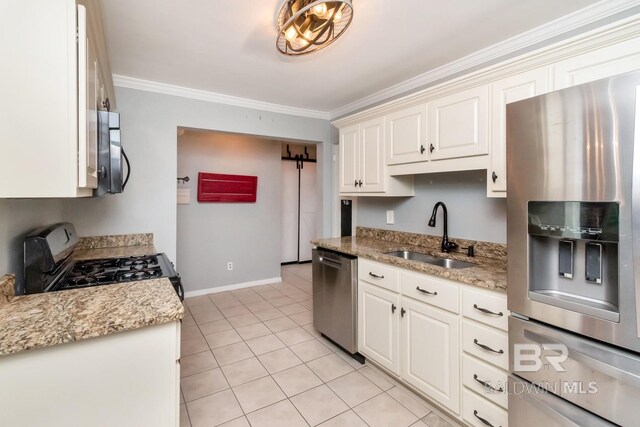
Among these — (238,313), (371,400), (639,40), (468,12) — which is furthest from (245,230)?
(639,40)

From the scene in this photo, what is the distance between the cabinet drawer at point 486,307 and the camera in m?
1.46

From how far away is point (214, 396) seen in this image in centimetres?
200

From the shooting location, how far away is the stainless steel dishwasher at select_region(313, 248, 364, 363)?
94.7 inches

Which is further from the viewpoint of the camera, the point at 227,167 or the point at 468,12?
the point at 227,167

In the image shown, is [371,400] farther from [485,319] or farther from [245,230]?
[245,230]

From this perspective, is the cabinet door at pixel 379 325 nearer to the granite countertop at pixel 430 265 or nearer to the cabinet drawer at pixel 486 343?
the granite countertop at pixel 430 265

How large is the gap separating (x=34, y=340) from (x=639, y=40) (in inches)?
100

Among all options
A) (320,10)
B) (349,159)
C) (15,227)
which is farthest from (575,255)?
(15,227)

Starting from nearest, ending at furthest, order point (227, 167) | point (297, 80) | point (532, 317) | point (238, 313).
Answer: point (532, 317), point (297, 80), point (238, 313), point (227, 167)

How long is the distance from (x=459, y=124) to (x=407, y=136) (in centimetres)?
43

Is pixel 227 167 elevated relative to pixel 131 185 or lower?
elevated

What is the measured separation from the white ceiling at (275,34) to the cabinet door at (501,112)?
45cm

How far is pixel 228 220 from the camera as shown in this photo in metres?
4.28

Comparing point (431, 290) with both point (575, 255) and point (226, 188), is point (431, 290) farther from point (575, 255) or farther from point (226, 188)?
point (226, 188)
